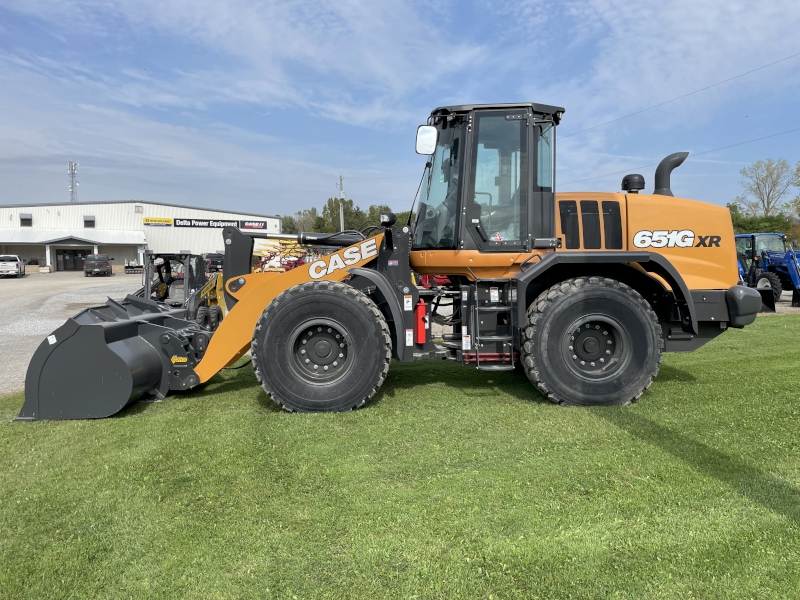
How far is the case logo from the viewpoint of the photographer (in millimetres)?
5504

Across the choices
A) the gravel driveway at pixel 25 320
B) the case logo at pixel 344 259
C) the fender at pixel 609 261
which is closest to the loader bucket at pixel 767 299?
the fender at pixel 609 261

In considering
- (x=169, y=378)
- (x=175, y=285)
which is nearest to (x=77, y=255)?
(x=175, y=285)

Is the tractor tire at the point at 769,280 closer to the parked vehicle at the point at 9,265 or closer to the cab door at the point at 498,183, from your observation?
the cab door at the point at 498,183

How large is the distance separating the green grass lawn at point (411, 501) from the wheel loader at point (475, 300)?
1.16 feet

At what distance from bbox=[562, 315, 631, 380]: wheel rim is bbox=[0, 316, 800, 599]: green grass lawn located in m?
0.44

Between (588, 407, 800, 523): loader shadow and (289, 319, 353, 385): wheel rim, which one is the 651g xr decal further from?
(289, 319, 353, 385): wheel rim

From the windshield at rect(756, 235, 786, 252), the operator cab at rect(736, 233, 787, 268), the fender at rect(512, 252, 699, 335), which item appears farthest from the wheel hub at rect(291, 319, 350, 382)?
the windshield at rect(756, 235, 786, 252)

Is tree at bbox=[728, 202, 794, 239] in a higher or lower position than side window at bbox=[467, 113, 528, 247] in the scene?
higher

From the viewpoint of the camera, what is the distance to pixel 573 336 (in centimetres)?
519

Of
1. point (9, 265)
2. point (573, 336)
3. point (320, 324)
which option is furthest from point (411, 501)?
point (9, 265)

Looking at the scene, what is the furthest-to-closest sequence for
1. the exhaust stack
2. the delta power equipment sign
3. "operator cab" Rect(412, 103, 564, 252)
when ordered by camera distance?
the delta power equipment sign
the exhaust stack
"operator cab" Rect(412, 103, 564, 252)

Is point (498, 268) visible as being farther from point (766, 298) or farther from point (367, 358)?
point (766, 298)

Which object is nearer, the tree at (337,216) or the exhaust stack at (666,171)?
the exhaust stack at (666,171)

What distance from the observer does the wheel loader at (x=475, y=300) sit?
4973mm
